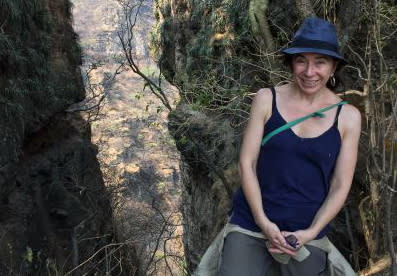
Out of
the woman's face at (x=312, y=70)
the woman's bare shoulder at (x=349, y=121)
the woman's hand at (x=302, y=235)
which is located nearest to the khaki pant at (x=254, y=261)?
the woman's hand at (x=302, y=235)

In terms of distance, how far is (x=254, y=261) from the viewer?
6.52 ft

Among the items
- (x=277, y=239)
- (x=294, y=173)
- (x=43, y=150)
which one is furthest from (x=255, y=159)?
(x=43, y=150)

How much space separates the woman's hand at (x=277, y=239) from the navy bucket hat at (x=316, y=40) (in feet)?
2.52

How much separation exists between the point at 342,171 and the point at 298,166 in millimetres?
212

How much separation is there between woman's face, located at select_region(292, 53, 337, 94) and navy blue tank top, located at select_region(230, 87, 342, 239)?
14cm

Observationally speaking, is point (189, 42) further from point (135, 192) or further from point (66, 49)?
point (135, 192)

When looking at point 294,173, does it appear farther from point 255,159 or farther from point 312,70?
point 312,70

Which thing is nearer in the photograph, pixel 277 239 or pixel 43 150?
pixel 277 239

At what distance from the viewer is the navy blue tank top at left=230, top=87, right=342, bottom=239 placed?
74.8 inches

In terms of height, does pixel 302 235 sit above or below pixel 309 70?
below

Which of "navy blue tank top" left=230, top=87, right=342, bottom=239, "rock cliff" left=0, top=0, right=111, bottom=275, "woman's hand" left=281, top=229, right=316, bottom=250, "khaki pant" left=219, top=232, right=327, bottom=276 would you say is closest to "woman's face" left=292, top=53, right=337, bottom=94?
"navy blue tank top" left=230, top=87, right=342, bottom=239

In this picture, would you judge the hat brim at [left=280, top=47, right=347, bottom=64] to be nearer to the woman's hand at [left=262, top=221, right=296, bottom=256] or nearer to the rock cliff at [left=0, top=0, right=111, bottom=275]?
the woman's hand at [left=262, top=221, right=296, bottom=256]

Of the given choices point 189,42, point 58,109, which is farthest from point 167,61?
point 58,109

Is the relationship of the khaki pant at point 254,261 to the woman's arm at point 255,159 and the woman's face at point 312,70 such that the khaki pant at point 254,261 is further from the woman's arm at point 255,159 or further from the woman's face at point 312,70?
the woman's face at point 312,70
